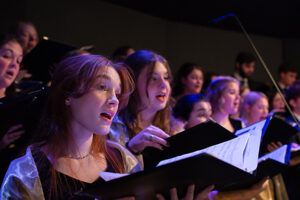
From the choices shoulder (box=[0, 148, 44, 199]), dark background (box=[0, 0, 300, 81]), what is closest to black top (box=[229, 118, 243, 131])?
shoulder (box=[0, 148, 44, 199])

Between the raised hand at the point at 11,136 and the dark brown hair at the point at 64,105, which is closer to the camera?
the dark brown hair at the point at 64,105

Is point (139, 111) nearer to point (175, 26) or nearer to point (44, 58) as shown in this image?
point (44, 58)

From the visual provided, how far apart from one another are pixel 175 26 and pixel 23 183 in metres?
5.56

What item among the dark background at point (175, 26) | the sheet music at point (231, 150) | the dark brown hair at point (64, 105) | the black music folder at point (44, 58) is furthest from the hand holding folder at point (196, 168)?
the dark background at point (175, 26)

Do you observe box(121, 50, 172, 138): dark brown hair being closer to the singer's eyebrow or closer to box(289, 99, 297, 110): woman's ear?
the singer's eyebrow

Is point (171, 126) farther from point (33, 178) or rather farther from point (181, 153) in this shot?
point (33, 178)

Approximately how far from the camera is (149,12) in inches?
245

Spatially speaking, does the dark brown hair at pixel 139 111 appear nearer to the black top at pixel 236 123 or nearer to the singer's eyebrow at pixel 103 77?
the singer's eyebrow at pixel 103 77

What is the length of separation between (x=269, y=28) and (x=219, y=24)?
926mm

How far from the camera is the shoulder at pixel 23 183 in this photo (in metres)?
1.36

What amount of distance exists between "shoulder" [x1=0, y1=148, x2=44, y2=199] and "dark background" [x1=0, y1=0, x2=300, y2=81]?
10.6ft

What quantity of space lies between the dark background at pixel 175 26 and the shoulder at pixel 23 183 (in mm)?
3246

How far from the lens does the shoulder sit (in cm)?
136

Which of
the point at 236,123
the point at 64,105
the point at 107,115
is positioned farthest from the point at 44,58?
the point at 236,123
